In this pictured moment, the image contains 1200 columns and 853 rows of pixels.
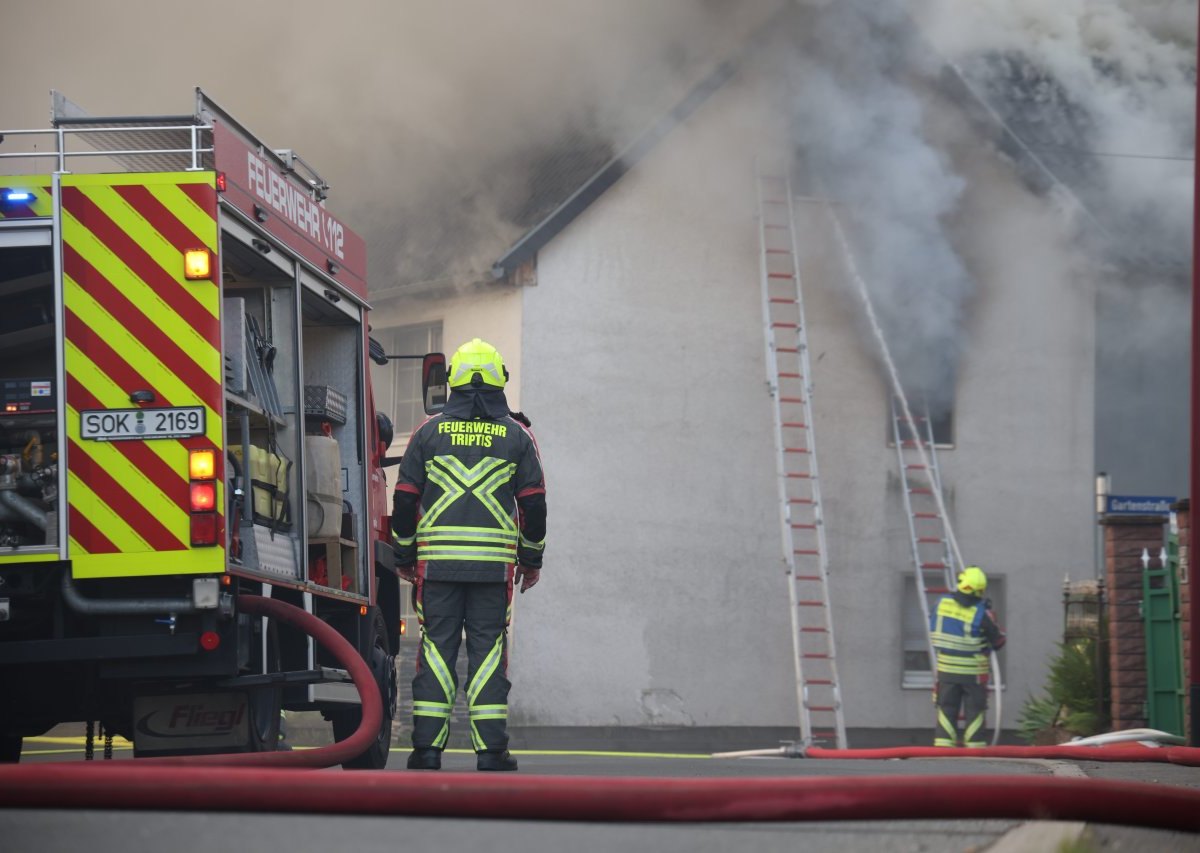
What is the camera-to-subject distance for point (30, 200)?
7.72 metres

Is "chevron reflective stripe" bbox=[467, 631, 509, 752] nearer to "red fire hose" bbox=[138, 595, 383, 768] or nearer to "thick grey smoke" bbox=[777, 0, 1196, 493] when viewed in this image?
"red fire hose" bbox=[138, 595, 383, 768]

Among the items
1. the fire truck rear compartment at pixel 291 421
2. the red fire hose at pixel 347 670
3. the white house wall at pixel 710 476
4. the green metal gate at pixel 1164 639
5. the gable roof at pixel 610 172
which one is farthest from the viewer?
the white house wall at pixel 710 476

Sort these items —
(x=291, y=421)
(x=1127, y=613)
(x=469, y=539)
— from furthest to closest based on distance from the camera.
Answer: (x=1127, y=613) < (x=291, y=421) < (x=469, y=539)

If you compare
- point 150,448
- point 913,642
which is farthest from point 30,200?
point 913,642

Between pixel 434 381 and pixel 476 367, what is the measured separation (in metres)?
2.35

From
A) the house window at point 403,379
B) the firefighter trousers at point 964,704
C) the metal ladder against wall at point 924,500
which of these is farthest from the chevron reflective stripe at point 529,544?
the house window at point 403,379

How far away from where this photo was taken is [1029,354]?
22.3 metres

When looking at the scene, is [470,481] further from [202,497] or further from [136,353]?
[136,353]

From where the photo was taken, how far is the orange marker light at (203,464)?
7.62 meters

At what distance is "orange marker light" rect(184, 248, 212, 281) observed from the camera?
7.78 m

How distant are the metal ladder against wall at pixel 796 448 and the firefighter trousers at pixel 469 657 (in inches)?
465

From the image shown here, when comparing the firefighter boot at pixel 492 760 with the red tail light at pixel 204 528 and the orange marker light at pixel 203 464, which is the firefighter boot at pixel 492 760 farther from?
the orange marker light at pixel 203 464

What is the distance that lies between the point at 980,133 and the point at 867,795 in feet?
59.9

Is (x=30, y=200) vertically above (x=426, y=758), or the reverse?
(x=30, y=200)
